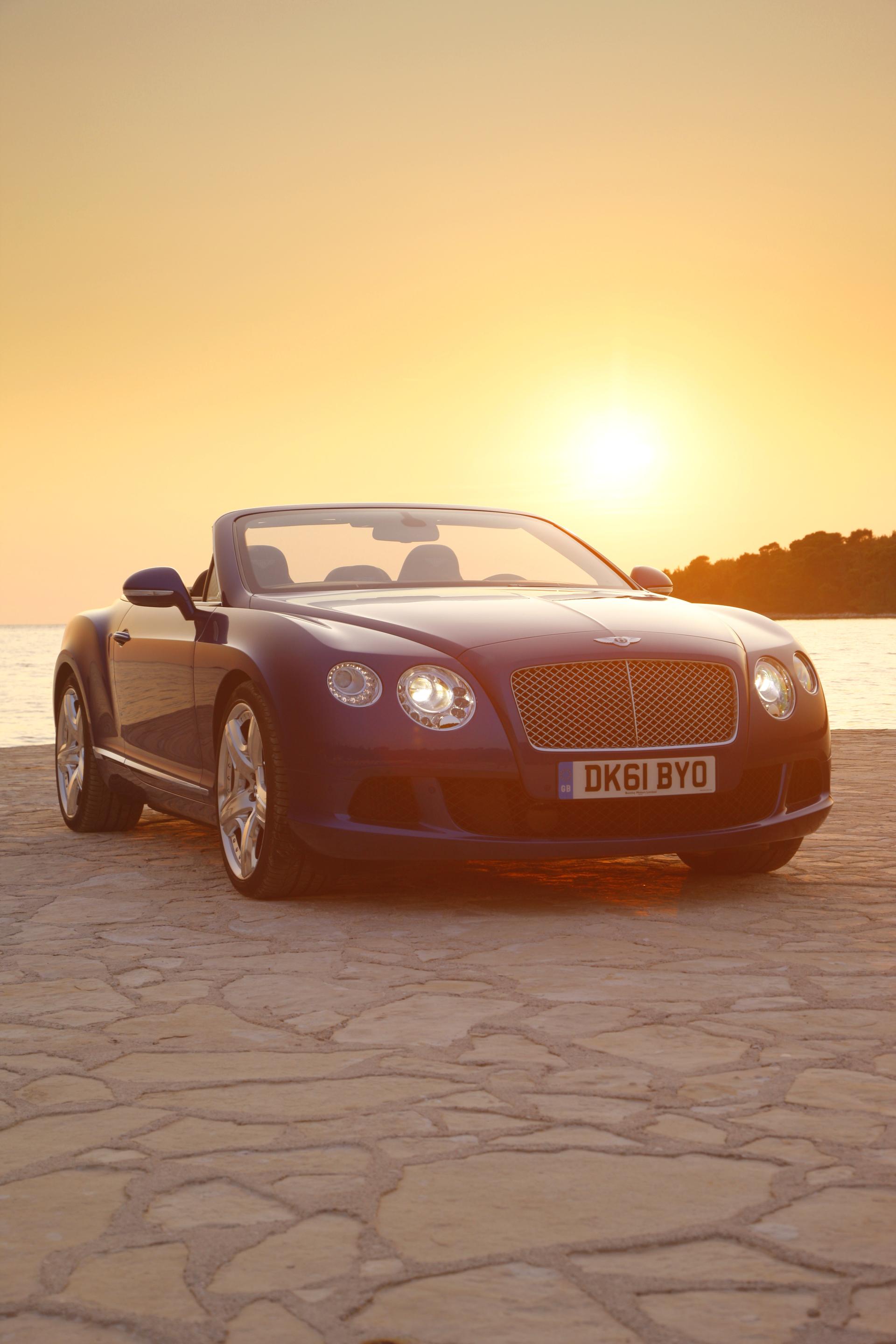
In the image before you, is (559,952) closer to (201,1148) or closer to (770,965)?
(770,965)

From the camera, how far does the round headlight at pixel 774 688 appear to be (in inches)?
215

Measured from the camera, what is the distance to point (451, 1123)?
9.55ft

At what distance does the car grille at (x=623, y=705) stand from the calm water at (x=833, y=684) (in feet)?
4.85

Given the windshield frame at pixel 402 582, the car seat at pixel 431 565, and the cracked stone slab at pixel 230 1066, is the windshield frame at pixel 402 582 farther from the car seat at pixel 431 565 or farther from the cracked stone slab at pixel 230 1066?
the cracked stone slab at pixel 230 1066

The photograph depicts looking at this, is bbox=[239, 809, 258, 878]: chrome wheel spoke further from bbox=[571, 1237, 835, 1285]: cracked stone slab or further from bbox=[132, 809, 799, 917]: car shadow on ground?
bbox=[571, 1237, 835, 1285]: cracked stone slab

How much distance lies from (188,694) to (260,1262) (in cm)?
409

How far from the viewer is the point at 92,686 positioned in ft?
24.8

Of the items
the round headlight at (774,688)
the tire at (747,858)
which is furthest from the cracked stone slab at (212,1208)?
the tire at (747,858)

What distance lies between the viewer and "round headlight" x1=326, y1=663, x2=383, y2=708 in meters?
5.11

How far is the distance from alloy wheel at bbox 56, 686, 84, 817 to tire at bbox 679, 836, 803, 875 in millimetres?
3217

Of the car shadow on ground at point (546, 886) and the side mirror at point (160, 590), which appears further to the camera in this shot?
the side mirror at point (160, 590)

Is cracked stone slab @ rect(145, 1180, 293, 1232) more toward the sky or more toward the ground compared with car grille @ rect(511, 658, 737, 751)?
more toward the ground

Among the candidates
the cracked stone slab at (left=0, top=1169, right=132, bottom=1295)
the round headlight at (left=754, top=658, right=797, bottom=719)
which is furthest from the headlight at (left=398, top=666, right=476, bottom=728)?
the cracked stone slab at (left=0, top=1169, right=132, bottom=1295)

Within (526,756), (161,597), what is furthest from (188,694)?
(526,756)
